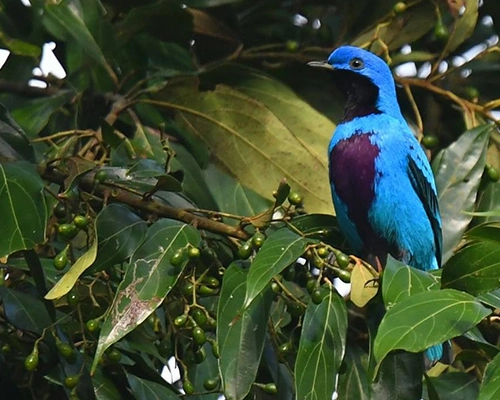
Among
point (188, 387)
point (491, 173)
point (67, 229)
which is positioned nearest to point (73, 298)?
point (67, 229)

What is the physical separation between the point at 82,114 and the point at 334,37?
111 centimetres

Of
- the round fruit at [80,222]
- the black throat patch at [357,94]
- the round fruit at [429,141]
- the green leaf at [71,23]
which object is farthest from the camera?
the black throat patch at [357,94]

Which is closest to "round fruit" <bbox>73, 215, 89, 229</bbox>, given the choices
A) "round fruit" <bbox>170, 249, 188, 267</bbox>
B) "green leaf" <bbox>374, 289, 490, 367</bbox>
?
"round fruit" <bbox>170, 249, 188, 267</bbox>

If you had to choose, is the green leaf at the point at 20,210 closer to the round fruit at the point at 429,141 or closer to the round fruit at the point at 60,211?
the round fruit at the point at 60,211

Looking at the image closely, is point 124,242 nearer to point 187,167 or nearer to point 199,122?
point 187,167

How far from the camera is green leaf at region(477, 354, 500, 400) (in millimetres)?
2051

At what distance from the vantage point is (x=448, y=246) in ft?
11.8

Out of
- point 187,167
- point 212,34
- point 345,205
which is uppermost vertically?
point 212,34

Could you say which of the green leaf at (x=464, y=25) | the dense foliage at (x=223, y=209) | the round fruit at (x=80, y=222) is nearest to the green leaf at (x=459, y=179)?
the dense foliage at (x=223, y=209)

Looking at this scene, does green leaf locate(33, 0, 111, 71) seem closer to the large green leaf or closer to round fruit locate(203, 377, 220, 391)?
the large green leaf

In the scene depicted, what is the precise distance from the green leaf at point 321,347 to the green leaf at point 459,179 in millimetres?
1144

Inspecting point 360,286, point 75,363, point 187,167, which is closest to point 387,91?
point 187,167

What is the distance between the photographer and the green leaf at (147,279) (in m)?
2.40

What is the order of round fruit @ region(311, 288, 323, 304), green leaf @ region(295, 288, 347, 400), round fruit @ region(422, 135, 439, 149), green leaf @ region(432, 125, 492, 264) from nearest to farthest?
green leaf @ region(295, 288, 347, 400) → round fruit @ region(311, 288, 323, 304) → green leaf @ region(432, 125, 492, 264) → round fruit @ region(422, 135, 439, 149)
